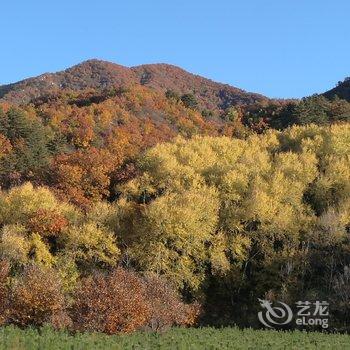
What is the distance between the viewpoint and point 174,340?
85.4 feet

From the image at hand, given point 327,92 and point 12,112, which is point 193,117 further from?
point 12,112

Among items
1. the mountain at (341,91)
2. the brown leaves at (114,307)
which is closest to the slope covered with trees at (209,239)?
the brown leaves at (114,307)

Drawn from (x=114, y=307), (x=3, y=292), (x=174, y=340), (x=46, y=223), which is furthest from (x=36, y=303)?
(x=46, y=223)

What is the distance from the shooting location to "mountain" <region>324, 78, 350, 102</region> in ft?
399

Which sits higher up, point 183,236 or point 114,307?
point 183,236

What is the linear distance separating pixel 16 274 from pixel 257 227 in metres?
21.8

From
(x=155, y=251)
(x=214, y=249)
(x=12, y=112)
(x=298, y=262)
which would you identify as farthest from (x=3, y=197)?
(x=12, y=112)

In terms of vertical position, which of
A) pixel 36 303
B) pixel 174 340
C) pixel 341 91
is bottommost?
pixel 174 340

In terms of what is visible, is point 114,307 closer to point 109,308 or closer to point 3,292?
point 109,308

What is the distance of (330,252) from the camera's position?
45.7 meters

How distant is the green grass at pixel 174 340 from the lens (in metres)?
21.0

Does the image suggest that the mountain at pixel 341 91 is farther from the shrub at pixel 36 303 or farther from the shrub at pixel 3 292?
the shrub at pixel 36 303

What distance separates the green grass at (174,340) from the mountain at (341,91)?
96563mm

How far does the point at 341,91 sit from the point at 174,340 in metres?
110
